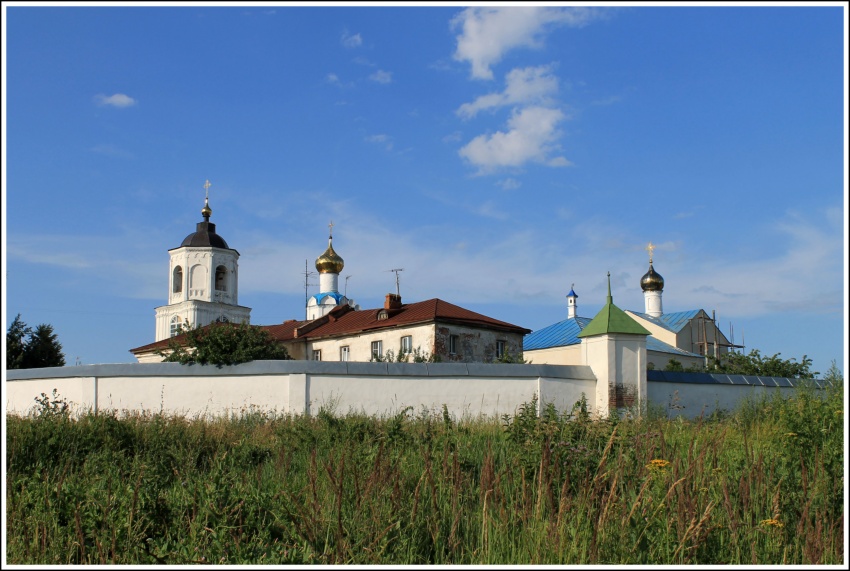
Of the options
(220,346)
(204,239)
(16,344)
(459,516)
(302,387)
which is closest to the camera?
(459,516)

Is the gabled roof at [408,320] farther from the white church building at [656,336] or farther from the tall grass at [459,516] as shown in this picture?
the tall grass at [459,516]

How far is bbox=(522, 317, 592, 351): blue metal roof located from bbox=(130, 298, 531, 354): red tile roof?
11770 mm

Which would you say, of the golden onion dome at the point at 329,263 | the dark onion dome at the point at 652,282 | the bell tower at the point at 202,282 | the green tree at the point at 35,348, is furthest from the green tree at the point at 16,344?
the dark onion dome at the point at 652,282

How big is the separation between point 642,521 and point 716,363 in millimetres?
32747

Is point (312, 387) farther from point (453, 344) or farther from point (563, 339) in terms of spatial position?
point (563, 339)

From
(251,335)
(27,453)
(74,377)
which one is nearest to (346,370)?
(251,335)

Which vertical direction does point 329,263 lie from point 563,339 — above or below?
above

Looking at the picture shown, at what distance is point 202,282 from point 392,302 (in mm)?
14224

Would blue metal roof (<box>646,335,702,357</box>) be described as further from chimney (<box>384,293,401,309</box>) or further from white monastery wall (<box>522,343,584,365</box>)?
chimney (<box>384,293,401,309</box>)

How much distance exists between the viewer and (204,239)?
145 ft

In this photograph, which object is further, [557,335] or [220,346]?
[557,335]

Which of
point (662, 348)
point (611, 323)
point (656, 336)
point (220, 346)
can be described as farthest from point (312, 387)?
point (656, 336)

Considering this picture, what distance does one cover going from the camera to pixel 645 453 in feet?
20.1

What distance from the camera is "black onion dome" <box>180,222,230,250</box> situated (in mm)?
44281
